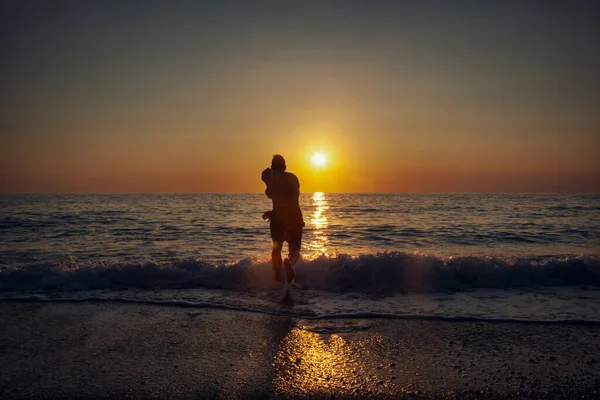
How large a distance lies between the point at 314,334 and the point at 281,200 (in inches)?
104

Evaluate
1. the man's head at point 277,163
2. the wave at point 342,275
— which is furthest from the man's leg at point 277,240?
the wave at point 342,275

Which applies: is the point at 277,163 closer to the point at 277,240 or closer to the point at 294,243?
the point at 277,240

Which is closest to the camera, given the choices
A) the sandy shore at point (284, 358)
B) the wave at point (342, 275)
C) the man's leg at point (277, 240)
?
the sandy shore at point (284, 358)

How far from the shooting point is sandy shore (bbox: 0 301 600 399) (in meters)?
3.26

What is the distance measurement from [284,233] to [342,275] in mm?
2048

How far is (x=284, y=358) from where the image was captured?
3930 millimetres

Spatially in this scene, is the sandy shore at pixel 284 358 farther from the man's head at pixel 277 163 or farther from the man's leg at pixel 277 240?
the man's head at pixel 277 163

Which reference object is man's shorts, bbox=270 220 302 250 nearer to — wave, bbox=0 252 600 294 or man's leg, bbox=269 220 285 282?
man's leg, bbox=269 220 285 282

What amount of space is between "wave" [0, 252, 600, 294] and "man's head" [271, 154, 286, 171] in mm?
2662

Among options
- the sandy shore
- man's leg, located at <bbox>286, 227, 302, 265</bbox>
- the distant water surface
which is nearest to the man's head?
man's leg, located at <bbox>286, 227, 302, 265</bbox>

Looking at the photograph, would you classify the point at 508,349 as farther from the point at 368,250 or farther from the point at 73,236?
the point at 73,236

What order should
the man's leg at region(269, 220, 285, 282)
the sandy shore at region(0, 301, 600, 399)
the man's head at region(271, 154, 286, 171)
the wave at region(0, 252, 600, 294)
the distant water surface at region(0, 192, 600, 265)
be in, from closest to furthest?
the sandy shore at region(0, 301, 600, 399)
the man's head at region(271, 154, 286, 171)
the man's leg at region(269, 220, 285, 282)
the wave at region(0, 252, 600, 294)
the distant water surface at region(0, 192, 600, 265)

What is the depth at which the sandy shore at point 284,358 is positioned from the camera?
10.7 ft

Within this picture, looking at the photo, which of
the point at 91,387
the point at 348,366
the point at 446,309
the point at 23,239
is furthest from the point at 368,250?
the point at 23,239
